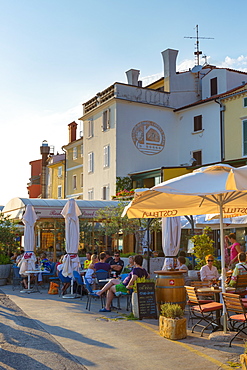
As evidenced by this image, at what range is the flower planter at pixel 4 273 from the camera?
58.6 feet

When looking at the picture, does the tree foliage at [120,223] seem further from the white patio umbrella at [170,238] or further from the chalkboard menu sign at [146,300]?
the chalkboard menu sign at [146,300]

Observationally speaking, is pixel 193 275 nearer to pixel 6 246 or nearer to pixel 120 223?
pixel 6 246

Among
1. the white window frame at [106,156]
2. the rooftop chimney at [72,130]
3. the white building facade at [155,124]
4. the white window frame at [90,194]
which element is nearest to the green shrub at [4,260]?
the white building facade at [155,124]

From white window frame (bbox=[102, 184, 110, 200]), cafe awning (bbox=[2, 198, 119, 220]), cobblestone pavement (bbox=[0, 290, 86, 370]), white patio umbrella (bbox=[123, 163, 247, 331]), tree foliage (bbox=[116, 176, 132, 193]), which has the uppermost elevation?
tree foliage (bbox=[116, 176, 132, 193])

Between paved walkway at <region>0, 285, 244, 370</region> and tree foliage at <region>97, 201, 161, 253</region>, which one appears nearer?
paved walkway at <region>0, 285, 244, 370</region>

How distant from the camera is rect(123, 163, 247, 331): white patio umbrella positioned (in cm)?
719

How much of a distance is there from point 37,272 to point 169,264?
4.90 m

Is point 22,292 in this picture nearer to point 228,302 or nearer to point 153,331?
point 153,331

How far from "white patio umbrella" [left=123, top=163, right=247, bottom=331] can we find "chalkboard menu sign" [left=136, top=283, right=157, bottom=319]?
4.75 feet

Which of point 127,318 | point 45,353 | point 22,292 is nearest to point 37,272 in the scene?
point 22,292

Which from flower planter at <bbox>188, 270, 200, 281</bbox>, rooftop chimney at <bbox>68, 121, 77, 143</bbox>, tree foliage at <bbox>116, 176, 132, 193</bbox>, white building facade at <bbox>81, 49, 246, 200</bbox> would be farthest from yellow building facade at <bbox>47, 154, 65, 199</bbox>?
flower planter at <bbox>188, 270, 200, 281</bbox>

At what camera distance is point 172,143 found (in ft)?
112

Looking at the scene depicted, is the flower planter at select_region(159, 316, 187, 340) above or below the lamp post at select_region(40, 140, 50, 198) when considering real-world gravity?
below

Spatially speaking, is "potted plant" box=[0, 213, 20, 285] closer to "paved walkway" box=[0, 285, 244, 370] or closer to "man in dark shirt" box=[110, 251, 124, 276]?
"man in dark shirt" box=[110, 251, 124, 276]
